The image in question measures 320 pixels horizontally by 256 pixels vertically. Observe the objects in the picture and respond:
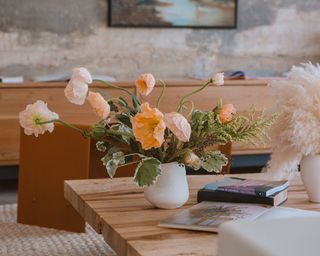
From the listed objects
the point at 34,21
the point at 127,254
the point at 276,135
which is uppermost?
the point at 34,21

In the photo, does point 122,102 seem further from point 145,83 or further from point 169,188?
point 169,188

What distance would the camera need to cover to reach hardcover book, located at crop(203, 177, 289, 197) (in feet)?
6.93

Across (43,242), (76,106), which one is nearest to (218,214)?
(43,242)

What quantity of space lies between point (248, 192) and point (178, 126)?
37cm

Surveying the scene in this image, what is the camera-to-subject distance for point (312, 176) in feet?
7.27

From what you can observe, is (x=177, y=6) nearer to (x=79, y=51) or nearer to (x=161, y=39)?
(x=161, y=39)

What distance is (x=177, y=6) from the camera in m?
5.55

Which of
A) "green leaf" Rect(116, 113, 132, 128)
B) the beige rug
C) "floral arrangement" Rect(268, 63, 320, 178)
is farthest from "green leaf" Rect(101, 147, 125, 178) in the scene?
the beige rug

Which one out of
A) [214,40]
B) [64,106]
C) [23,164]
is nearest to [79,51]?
[64,106]

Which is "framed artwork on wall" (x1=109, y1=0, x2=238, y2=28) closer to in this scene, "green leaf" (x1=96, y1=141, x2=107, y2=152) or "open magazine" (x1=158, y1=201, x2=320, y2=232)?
"green leaf" (x1=96, y1=141, x2=107, y2=152)

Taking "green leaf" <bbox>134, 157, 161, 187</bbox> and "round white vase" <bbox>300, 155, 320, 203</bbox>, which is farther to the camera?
"round white vase" <bbox>300, 155, 320, 203</bbox>

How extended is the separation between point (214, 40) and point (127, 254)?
4.18 metres

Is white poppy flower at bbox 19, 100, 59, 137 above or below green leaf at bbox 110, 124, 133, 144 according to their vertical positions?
above

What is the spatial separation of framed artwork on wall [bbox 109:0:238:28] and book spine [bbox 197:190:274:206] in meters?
3.43
